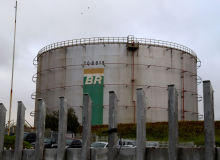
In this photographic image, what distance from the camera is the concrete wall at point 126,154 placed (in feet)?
35.7

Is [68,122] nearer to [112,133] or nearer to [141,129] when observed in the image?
[112,133]

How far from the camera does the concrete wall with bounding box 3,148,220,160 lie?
35.7 ft

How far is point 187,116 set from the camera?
5362 centimetres

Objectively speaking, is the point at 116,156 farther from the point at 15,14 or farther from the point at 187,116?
the point at 187,116

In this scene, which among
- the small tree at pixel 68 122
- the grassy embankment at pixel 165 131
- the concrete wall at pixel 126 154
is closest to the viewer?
the concrete wall at pixel 126 154

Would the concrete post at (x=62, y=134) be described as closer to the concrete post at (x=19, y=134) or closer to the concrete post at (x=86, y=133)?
the concrete post at (x=86, y=133)

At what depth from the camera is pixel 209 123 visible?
10.7 meters

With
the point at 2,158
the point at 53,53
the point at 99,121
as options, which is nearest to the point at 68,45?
the point at 53,53

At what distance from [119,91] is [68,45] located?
11.3m

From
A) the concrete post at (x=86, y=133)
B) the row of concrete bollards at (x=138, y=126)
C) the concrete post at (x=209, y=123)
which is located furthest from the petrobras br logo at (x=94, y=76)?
the concrete post at (x=209, y=123)

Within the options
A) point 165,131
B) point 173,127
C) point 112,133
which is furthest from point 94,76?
point 173,127

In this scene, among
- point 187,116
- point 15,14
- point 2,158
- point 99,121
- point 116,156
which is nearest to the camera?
point 116,156

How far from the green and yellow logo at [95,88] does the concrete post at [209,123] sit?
3967cm

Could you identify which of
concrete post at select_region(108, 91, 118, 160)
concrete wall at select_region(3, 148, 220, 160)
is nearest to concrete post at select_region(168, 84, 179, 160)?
concrete wall at select_region(3, 148, 220, 160)
